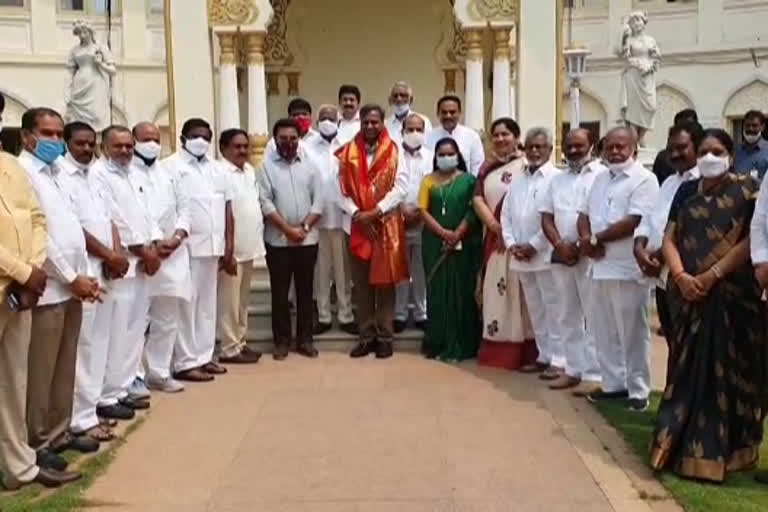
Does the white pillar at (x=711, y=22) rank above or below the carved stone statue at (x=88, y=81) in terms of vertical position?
above

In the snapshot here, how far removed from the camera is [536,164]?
6863 millimetres

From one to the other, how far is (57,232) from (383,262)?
126 inches

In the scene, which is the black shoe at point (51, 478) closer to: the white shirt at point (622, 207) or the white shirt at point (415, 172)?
the white shirt at point (622, 207)

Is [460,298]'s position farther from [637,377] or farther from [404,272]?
[637,377]

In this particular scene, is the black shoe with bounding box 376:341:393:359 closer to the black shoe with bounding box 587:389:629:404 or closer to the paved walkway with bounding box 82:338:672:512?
the paved walkway with bounding box 82:338:672:512

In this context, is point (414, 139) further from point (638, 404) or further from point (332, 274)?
point (638, 404)

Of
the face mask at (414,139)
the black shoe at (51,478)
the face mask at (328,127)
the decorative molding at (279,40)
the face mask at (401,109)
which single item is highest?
the decorative molding at (279,40)

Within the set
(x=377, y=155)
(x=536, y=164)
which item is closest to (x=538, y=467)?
(x=536, y=164)

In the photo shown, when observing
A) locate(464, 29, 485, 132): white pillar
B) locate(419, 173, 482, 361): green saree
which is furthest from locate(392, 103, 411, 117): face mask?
locate(464, 29, 485, 132): white pillar

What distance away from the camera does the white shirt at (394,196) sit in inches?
292

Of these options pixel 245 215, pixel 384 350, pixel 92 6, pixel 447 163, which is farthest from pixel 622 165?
pixel 92 6

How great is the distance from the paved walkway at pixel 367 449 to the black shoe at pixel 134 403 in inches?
5.0

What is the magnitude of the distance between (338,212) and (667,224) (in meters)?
3.42

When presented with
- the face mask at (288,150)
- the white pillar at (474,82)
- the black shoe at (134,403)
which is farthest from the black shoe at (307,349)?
the white pillar at (474,82)
